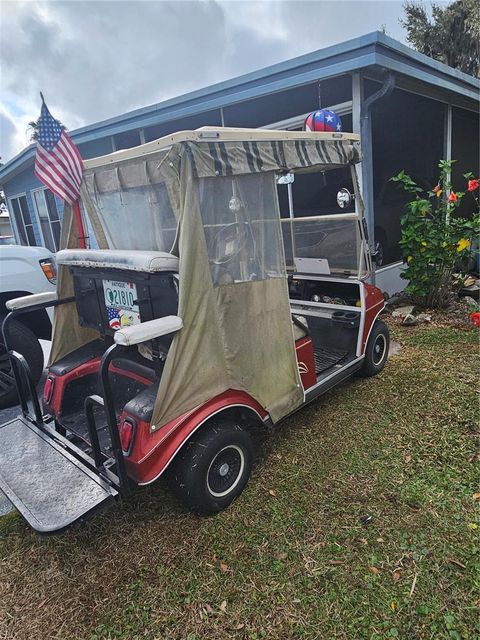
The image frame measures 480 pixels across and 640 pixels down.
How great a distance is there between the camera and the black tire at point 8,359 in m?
3.71

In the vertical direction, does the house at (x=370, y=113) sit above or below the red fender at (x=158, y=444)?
above

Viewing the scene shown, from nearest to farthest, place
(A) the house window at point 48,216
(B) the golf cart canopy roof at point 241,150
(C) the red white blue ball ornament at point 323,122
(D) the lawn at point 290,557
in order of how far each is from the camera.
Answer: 1. (D) the lawn at point 290,557
2. (B) the golf cart canopy roof at point 241,150
3. (C) the red white blue ball ornament at point 323,122
4. (A) the house window at point 48,216

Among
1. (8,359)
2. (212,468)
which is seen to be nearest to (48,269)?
(8,359)

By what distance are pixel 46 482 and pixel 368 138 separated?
525 cm

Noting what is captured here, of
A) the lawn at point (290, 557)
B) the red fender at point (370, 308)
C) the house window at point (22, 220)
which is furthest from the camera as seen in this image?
the house window at point (22, 220)

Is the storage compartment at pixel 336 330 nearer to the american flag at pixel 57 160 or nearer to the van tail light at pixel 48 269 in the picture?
the american flag at pixel 57 160

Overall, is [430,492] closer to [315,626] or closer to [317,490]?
[317,490]

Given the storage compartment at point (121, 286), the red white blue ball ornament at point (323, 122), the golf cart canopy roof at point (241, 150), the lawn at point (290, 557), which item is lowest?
the lawn at point (290, 557)

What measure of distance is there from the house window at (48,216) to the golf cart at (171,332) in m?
8.89

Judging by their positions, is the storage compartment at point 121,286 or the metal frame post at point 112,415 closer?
the metal frame post at point 112,415

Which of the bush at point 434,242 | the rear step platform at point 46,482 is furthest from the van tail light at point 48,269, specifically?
the bush at point 434,242

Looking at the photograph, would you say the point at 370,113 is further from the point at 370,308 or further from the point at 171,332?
the point at 171,332

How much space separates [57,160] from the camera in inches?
103

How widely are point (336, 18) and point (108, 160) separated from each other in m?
4.97
